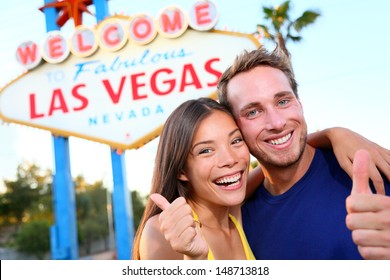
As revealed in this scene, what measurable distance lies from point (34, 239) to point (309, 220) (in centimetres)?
2264

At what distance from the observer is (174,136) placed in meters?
1.91

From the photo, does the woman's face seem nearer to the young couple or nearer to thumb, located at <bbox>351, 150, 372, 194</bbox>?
the young couple

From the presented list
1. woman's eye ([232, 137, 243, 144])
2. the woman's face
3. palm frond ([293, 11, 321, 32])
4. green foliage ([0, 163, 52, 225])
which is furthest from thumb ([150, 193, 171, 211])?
green foliage ([0, 163, 52, 225])

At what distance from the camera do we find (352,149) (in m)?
1.88

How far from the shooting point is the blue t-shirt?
72.7 inches

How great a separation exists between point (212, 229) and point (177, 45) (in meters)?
5.69

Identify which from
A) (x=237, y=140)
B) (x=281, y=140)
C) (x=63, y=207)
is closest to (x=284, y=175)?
(x=281, y=140)

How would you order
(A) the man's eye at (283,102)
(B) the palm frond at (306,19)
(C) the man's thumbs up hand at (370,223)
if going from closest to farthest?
(C) the man's thumbs up hand at (370,223) < (A) the man's eye at (283,102) < (B) the palm frond at (306,19)

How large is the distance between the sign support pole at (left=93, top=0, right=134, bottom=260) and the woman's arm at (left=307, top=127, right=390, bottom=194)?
211 inches

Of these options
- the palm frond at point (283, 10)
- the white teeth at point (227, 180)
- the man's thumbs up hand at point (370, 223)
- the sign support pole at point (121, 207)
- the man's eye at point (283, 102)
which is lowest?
the man's thumbs up hand at point (370, 223)

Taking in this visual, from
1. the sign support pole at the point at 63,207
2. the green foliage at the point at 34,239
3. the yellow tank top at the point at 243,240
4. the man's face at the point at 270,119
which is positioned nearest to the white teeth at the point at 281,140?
the man's face at the point at 270,119

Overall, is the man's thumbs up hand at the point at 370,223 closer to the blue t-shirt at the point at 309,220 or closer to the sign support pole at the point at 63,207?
the blue t-shirt at the point at 309,220

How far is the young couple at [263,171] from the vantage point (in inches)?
73.0

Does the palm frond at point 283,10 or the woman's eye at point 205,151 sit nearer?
the woman's eye at point 205,151
